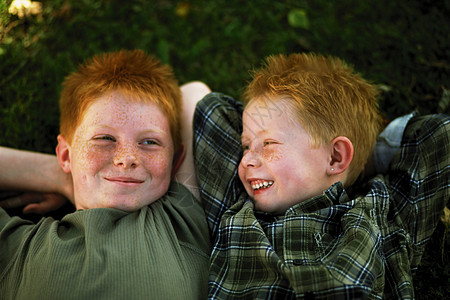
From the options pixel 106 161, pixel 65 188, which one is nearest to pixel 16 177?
pixel 65 188

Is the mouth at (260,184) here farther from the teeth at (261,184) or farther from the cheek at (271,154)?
the cheek at (271,154)

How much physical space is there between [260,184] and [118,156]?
2.45 ft

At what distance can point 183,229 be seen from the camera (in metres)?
2.09

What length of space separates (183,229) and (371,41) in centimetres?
224

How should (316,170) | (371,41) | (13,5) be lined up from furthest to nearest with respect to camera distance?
1. (371,41)
2. (13,5)
3. (316,170)

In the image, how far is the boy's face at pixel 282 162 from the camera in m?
2.02

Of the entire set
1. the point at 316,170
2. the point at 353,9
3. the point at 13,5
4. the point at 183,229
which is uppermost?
the point at 353,9

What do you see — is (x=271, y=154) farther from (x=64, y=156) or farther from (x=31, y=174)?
(x=31, y=174)

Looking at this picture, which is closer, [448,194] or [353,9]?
[448,194]

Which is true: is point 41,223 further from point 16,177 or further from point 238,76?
point 238,76

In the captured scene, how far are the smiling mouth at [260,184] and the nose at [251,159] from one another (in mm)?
91

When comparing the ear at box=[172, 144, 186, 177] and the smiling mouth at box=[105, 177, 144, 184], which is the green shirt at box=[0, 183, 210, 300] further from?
the ear at box=[172, 144, 186, 177]

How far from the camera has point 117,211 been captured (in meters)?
2.05

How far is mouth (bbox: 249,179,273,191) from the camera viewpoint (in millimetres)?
2071
